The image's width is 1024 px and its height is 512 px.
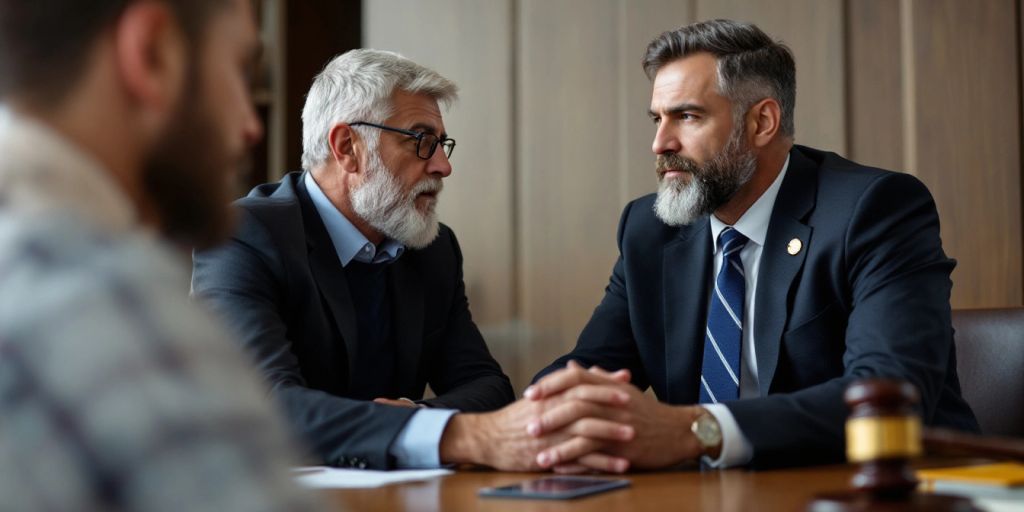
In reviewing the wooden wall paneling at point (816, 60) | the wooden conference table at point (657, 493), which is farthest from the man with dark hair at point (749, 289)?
the wooden wall paneling at point (816, 60)

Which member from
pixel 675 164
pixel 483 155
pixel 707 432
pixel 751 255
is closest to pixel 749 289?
pixel 751 255

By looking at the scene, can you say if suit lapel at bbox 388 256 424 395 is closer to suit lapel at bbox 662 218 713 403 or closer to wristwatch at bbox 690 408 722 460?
suit lapel at bbox 662 218 713 403

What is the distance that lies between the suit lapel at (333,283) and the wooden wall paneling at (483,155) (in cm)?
141

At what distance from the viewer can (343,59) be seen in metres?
2.77

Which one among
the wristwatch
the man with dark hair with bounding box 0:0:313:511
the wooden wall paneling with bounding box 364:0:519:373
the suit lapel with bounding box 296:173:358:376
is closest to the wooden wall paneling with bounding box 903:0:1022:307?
the wooden wall paneling with bounding box 364:0:519:373

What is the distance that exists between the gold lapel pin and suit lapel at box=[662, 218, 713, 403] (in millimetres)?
227

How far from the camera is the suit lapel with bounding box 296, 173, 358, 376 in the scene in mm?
2395

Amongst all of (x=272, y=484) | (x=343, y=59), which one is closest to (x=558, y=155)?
(x=343, y=59)

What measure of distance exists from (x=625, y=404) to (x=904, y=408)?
936 millimetres

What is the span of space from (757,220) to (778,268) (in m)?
0.21

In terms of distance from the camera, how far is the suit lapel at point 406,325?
2.60m

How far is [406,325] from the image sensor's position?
2.61 metres

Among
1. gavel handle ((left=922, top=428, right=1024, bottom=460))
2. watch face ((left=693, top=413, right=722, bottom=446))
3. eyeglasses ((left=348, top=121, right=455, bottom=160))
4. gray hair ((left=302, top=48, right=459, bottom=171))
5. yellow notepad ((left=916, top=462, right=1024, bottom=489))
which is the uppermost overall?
gray hair ((left=302, top=48, right=459, bottom=171))

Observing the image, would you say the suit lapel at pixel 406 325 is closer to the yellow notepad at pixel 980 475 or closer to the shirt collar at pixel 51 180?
the yellow notepad at pixel 980 475
